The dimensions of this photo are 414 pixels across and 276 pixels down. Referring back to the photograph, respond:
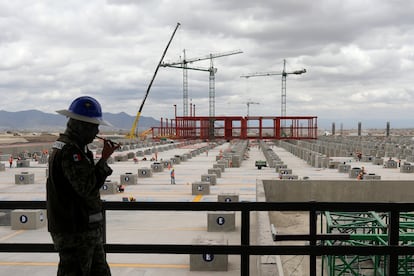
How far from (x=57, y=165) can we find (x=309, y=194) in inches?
1066

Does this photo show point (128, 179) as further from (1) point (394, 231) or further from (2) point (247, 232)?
(1) point (394, 231)

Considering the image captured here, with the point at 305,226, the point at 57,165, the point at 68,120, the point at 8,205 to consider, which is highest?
the point at 68,120

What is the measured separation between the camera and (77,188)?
270cm

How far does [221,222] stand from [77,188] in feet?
43.7

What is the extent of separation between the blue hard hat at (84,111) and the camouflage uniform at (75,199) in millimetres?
59

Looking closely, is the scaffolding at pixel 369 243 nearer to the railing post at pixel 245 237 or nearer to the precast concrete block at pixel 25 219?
the railing post at pixel 245 237

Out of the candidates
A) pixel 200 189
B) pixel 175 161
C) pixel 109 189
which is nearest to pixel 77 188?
pixel 200 189

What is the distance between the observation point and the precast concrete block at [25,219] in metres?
15.3

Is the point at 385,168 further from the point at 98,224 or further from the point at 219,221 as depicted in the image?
the point at 98,224

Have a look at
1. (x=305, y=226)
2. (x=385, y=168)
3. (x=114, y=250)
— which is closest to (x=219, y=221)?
(x=305, y=226)

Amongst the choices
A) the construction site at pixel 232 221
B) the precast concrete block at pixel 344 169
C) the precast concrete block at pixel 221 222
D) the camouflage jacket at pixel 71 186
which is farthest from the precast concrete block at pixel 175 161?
the camouflage jacket at pixel 71 186

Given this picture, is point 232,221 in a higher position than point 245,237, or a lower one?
lower

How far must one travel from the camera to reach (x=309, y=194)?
2812cm

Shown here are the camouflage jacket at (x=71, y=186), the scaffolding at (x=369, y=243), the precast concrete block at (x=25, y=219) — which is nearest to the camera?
the camouflage jacket at (x=71, y=186)
